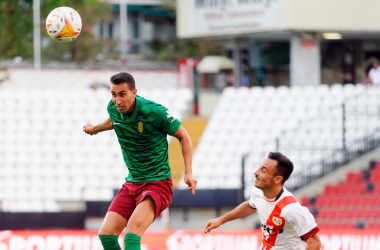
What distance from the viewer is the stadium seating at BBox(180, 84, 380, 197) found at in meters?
14.8

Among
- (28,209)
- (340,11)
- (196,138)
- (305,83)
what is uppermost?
(340,11)

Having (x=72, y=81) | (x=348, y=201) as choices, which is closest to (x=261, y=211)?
(x=348, y=201)

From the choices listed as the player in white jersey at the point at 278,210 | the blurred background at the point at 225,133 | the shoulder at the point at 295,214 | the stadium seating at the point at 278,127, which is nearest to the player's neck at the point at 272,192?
the player in white jersey at the point at 278,210

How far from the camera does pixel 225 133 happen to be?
16328 mm

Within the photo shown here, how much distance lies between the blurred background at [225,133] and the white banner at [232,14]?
3cm

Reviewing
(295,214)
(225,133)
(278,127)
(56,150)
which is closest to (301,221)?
(295,214)

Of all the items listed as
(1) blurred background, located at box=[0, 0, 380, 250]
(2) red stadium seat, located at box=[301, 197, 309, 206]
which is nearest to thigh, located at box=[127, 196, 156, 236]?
(1) blurred background, located at box=[0, 0, 380, 250]

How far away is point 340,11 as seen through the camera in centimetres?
1705

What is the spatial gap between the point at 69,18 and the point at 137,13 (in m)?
34.3

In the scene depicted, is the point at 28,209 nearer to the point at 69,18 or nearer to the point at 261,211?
the point at 69,18

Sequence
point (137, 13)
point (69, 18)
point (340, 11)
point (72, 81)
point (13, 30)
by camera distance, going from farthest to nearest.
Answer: point (137, 13), point (13, 30), point (72, 81), point (340, 11), point (69, 18)

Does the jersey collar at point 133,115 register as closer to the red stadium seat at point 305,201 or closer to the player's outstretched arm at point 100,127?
the player's outstretched arm at point 100,127

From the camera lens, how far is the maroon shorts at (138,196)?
579 cm

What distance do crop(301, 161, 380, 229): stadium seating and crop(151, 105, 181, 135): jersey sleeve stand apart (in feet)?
25.3
